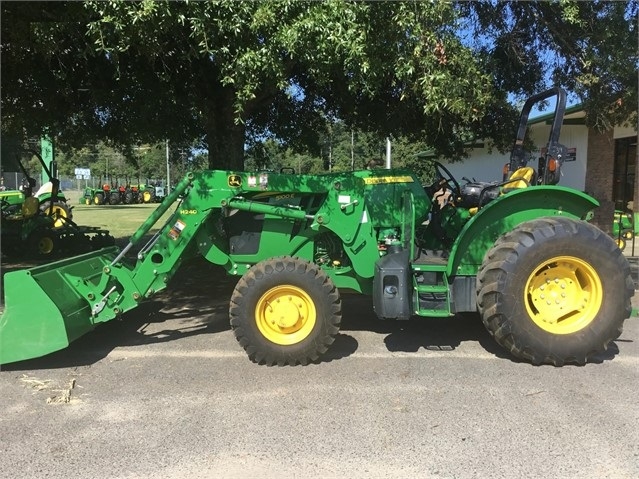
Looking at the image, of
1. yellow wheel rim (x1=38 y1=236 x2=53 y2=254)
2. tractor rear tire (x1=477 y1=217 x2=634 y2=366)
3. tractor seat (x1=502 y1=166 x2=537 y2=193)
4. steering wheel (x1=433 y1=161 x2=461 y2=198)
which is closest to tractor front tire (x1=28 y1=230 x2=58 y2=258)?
yellow wheel rim (x1=38 y1=236 x2=53 y2=254)

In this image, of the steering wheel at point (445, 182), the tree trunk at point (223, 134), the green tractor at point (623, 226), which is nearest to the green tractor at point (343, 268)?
the steering wheel at point (445, 182)

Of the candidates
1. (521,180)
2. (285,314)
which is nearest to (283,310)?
(285,314)

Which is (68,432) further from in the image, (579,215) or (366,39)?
(579,215)

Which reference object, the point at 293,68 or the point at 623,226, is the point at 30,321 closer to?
the point at 293,68

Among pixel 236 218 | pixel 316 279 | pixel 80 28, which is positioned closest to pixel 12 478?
pixel 316 279

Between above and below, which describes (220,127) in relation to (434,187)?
above

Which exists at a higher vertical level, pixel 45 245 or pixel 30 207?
pixel 30 207

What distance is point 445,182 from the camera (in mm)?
6102

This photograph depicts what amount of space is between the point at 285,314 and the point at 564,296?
8.07ft

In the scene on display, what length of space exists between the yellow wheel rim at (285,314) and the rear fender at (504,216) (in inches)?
51.7

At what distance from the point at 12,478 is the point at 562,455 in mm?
3139

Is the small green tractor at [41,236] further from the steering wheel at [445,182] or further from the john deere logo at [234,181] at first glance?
the steering wheel at [445,182]

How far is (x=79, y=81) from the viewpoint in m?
7.96

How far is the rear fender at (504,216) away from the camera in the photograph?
501 centimetres
